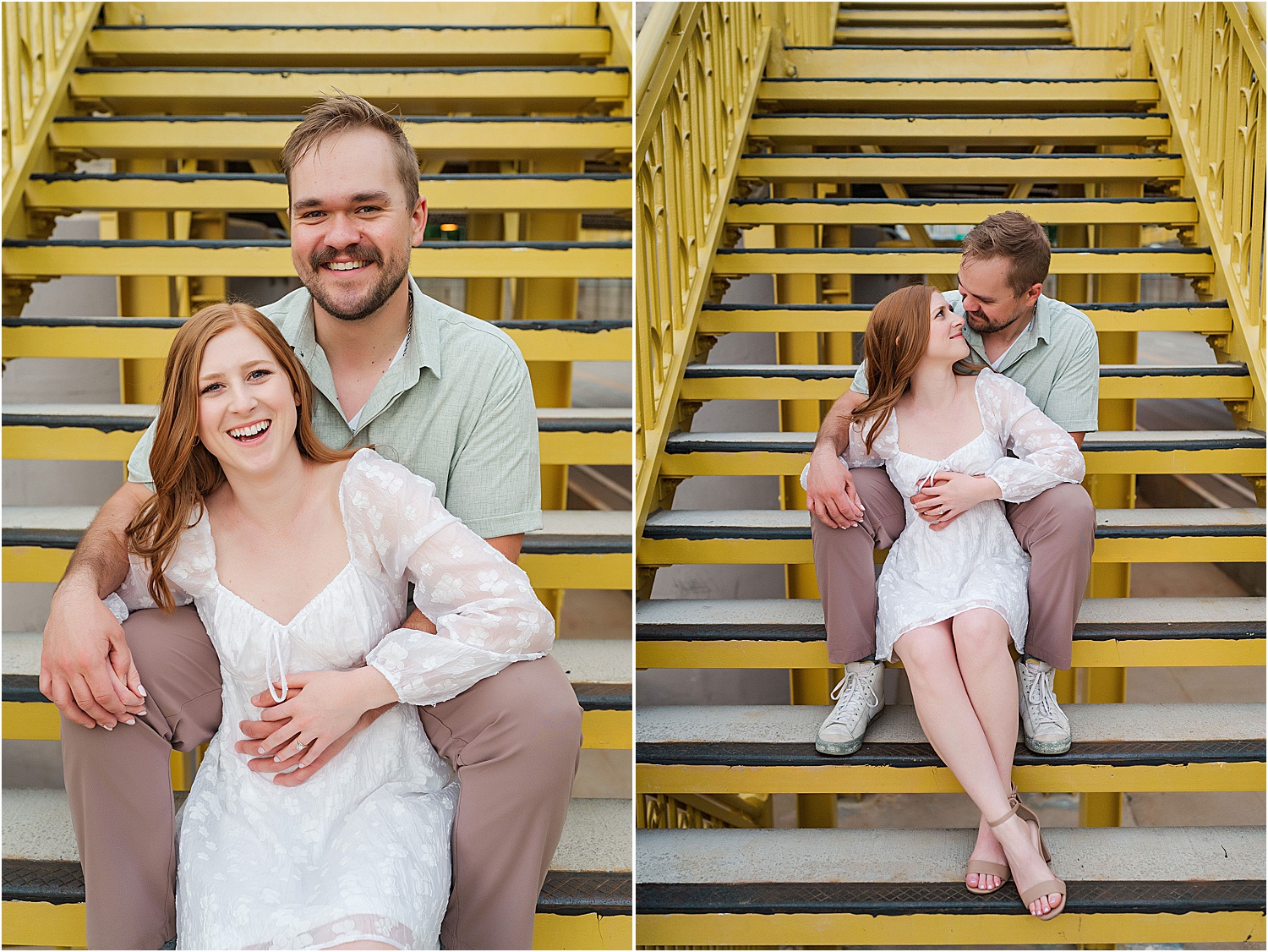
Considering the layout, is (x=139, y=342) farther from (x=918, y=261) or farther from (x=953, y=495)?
(x=918, y=261)

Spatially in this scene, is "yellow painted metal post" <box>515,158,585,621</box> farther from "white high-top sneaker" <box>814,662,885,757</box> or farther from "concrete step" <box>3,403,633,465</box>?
"white high-top sneaker" <box>814,662,885,757</box>

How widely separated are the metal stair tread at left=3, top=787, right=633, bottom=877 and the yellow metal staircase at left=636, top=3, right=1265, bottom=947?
0.13 meters

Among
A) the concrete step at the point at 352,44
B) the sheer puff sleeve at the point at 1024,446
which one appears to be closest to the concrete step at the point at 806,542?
the sheer puff sleeve at the point at 1024,446

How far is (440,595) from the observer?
1432 millimetres

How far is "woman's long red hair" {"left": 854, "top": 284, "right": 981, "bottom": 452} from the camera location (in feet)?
6.57

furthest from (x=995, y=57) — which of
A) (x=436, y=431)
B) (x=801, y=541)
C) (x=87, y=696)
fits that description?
(x=87, y=696)

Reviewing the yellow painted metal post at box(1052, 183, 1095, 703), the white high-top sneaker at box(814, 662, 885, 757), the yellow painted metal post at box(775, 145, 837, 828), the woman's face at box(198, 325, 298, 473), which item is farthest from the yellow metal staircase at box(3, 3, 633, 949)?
the yellow painted metal post at box(1052, 183, 1095, 703)

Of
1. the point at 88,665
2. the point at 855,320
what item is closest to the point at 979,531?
the point at 855,320

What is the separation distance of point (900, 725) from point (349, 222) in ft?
4.94

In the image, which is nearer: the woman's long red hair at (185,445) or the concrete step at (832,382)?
the woman's long red hair at (185,445)

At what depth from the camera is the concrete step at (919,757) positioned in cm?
197

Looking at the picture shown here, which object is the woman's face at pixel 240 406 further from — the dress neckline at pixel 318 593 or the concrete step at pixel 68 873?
the concrete step at pixel 68 873

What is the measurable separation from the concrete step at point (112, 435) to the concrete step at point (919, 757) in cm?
64

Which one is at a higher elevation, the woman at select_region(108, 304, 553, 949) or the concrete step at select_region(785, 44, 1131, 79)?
the concrete step at select_region(785, 44, 1131, 79)
